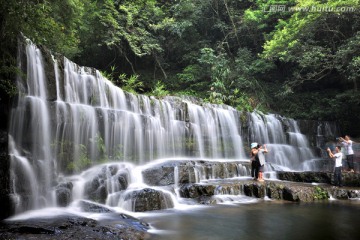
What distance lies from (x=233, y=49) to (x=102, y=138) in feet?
65.5

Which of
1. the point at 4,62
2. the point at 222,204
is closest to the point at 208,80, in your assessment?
the point at 222,204

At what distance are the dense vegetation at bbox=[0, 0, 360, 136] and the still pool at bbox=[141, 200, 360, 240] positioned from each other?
10.9 m

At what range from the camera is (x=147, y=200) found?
8.24 metres

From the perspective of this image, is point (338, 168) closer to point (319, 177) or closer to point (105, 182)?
point (319, 177)

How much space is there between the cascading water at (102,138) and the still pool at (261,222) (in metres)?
1.69

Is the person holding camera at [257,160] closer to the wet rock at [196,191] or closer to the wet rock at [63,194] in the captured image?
the wet rock at [196,191]

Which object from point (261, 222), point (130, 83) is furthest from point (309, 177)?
point (130, 83)

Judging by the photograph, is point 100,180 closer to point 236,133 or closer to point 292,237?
point 292,237

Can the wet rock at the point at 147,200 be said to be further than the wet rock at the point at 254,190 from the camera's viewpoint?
No

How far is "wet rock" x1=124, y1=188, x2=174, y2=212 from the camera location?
812 cm

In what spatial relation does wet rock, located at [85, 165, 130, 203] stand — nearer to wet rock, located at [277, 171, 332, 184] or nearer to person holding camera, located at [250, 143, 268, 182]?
person holding camera, located at [250, 143, 268, 182]

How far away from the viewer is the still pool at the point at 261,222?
19.0ft

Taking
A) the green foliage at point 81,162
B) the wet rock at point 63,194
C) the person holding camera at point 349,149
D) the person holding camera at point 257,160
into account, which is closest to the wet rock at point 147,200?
the wet rock at point 63,194

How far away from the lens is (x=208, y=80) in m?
24.9
